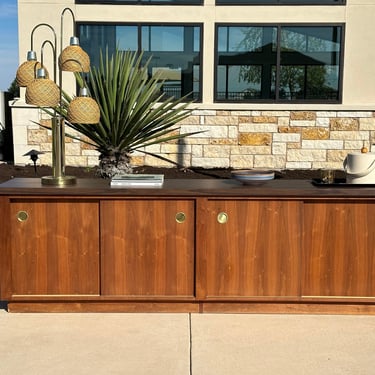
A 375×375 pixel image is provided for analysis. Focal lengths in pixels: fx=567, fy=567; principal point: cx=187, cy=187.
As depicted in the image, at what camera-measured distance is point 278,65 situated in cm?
1118

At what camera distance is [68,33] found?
36.2 ft

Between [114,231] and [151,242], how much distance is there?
33 cm

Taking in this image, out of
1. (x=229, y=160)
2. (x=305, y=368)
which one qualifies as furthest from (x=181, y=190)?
(x=229, y=160)

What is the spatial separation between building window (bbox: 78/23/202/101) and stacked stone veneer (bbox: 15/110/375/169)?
78 centimetres

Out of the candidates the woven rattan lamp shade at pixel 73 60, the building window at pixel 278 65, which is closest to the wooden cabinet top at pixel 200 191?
the woven rattan lamp shade at pixel 73 60

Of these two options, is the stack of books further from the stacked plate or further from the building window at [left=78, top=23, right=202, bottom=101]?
the building window at [left=78, top=23, right=202, bottom=101]

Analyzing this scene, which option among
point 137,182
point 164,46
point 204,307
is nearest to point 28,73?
point 137,182

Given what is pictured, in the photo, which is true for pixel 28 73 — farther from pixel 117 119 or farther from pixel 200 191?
pixel 200 191

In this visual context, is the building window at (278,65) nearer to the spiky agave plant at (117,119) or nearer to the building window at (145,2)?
the building window at (145,2)

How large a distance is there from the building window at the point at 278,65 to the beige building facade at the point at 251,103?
4cm

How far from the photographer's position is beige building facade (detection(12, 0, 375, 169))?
11.0 m

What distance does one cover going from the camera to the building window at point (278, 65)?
11.1 meters

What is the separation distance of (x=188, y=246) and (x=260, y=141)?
6693mm

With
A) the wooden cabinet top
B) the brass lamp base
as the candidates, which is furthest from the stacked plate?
A: the brass lamp base
